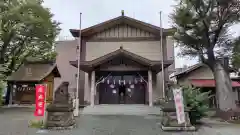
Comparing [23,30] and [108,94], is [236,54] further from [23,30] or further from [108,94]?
[23,30]

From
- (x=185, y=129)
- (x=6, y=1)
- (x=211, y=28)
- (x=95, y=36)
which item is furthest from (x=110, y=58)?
(x=6, y=1)

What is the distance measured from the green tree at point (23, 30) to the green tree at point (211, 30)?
11.9m

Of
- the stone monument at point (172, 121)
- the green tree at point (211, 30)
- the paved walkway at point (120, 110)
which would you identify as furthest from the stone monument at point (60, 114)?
the green tree at point (211, 30)

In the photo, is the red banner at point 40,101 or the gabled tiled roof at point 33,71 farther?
the gabled tiled roof at point 33,71

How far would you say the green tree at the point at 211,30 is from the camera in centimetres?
1357

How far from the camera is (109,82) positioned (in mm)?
17516

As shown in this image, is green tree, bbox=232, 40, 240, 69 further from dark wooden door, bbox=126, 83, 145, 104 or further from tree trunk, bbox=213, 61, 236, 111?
dark wooden door, bbox=126, 83, 145, 104

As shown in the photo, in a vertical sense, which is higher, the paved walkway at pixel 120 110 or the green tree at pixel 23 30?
the green tree at pixel 23 30

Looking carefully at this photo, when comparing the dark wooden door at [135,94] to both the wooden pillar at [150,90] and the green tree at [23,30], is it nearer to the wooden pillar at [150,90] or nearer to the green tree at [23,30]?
the wooden pillar at [150,90]

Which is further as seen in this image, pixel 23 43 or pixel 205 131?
pixel 23 43

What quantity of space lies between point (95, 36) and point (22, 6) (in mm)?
6689

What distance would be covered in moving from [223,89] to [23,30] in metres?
17.6

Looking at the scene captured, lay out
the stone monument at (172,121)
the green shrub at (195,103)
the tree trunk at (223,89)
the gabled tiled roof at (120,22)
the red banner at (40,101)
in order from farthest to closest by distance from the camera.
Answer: the gabled tiled roof at (120,22), the tree trunk at (223,89), the green shrub at (195,103), the red banner at (40,101), the stone monument at (172,121)

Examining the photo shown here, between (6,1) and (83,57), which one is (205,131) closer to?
(83,57)
